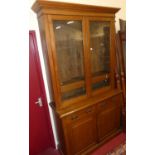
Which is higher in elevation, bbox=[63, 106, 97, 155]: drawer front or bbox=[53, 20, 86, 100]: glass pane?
bbox=[53, 20, 86, 100]: glass pane

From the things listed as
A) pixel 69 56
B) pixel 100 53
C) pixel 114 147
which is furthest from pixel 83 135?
pixel 100 53

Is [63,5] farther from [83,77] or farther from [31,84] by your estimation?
[31,84]

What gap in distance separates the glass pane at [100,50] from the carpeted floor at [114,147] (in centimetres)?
96

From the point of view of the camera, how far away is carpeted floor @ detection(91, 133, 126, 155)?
2.08 m

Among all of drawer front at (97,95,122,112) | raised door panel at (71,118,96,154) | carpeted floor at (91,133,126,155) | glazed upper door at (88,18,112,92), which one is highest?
glazed upper door at (88,18,112,92)

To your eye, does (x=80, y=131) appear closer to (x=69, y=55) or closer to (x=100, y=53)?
(x=69, y=55)

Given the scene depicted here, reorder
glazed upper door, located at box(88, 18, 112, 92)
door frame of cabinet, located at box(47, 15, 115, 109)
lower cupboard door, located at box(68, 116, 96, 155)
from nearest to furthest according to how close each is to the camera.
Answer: door frame of cabinet, located at box(47, 15, 115, 109)
lower cupboard door, located at box(68, 116, 96, 155)
glazed upper door, located at box(88, 18, 112, 92)

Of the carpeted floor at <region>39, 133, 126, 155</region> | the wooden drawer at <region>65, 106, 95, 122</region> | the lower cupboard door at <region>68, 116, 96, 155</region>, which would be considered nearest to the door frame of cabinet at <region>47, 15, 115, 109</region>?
the wooden drawer at <region>65, 106, 95, 122</region>

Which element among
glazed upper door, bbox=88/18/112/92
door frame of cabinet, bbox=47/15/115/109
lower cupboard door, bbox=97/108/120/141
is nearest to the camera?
door frame of cabinet, bbox=47/15/115/109

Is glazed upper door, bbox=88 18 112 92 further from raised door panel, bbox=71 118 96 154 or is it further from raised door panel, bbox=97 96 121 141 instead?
raised door panel, bbox=71 118 96 154

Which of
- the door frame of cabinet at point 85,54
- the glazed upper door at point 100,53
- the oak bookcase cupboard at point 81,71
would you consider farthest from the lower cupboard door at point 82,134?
the glazed upper door at point 100,53

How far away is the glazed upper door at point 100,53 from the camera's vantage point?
2.03 meters
